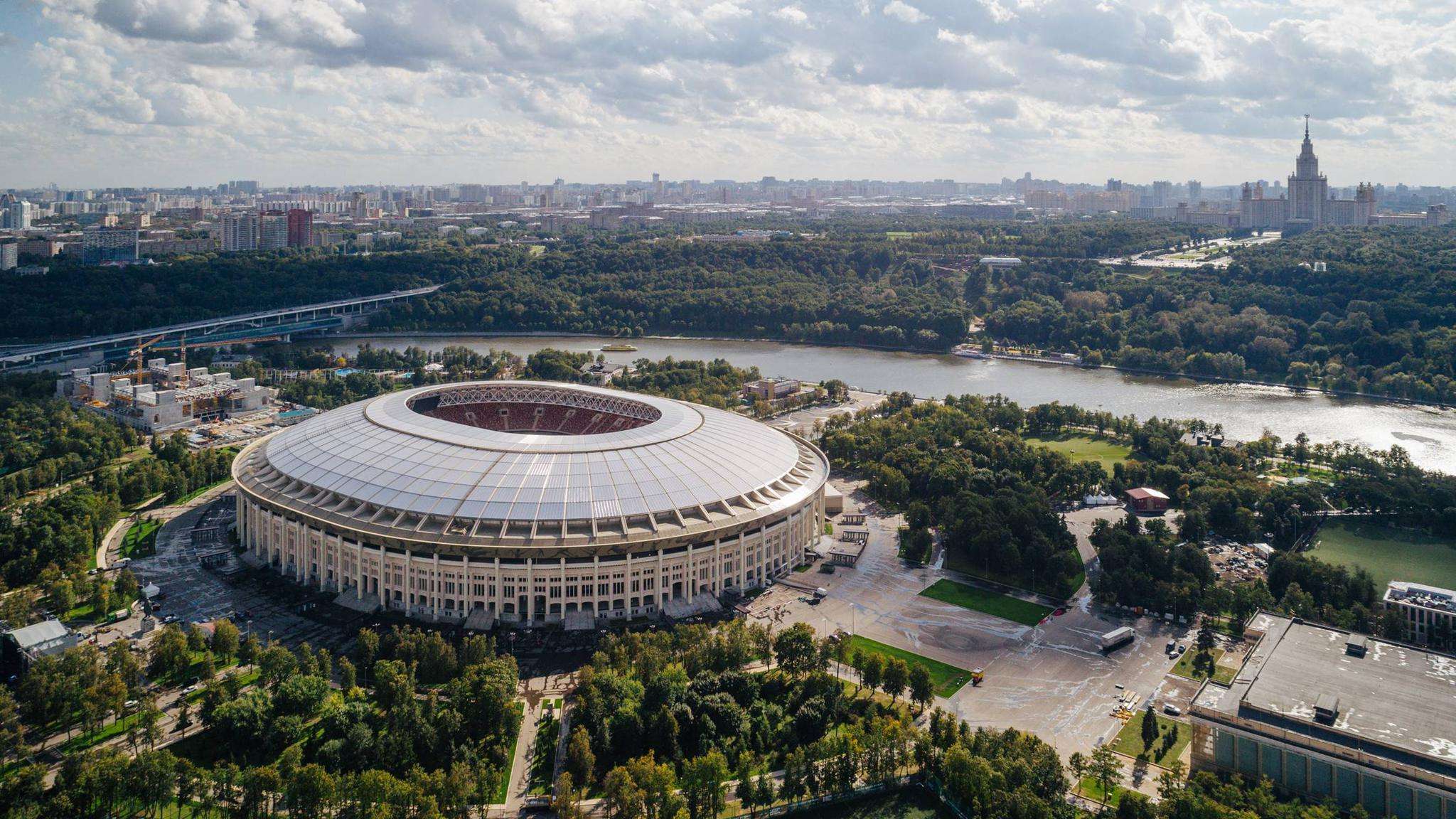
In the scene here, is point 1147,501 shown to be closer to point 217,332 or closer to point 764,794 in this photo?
point 764,794

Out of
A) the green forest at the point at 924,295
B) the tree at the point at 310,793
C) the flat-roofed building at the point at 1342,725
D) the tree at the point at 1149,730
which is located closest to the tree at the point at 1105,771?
the tree at the point at 1149,730

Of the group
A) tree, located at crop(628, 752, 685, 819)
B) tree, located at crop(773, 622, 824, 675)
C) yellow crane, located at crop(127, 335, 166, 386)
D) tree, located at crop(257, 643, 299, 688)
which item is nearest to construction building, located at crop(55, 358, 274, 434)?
yellow crane, located at crop(127, 335, 166, 386)

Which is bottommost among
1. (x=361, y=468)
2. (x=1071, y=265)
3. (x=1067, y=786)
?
(x=1067, y=786)

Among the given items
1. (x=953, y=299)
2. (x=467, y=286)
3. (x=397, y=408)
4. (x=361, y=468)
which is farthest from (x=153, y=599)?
(x=953, y=299)

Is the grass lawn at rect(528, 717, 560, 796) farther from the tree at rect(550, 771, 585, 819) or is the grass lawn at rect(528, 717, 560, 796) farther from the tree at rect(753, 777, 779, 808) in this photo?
the tree at rect(753, 777, 779, 808)

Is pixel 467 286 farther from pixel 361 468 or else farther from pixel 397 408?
pixel 361 468

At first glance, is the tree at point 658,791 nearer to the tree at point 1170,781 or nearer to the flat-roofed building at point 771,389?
the tree at point 1170,781
